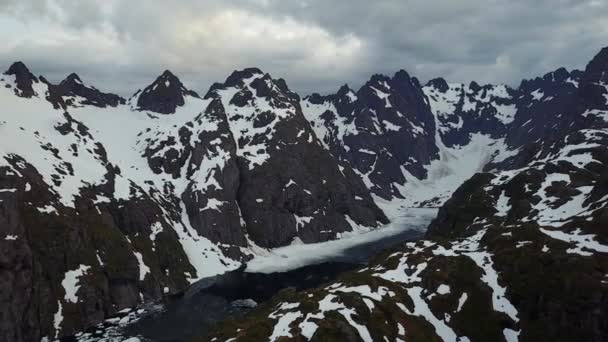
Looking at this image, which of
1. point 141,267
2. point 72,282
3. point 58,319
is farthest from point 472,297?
point 141,267

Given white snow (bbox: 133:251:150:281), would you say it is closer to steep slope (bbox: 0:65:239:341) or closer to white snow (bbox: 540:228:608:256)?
steep slope (bbox: 0:65:239:341)

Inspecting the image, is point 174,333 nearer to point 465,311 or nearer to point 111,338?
point 111,338

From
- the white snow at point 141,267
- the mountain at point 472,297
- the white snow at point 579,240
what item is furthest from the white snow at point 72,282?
the white snow at point 579,240

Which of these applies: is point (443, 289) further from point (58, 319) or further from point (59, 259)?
point (59, 259)

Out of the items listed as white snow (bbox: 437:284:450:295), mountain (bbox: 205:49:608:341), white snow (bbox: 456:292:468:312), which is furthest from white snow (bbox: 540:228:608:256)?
white snow (bbox: 437:284:450:295)

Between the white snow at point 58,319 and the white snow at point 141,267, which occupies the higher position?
the white snow at point 141,267

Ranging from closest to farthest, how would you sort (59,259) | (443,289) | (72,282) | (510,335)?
(510,335), (443,289), (72,282), (59,259)

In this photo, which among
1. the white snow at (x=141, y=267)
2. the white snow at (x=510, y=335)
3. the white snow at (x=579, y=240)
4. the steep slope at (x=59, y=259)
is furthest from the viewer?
the white snow at (x=141, y=267)

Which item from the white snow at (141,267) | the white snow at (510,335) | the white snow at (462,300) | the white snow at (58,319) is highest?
the white snow at (141,267)

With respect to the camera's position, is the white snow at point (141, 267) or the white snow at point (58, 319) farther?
the white snow at point (141, 267)

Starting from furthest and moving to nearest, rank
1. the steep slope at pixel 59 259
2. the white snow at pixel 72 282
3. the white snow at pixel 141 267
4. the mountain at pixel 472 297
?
1. the white snow at pixel 141 267
2. the white snow at pixel 72 282
3. the steep slope at pixel 59 259
4. the mountain at pixel 472 297

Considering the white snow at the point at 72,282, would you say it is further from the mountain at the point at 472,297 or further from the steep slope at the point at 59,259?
the mountain at the point at 472,297
